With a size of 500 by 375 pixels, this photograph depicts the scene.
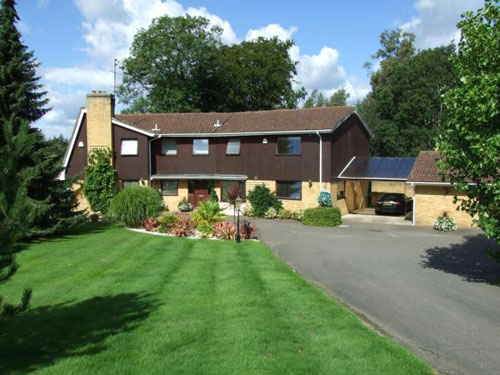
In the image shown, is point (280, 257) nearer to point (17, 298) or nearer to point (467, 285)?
point (467, 285)

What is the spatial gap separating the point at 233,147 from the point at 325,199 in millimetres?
7708

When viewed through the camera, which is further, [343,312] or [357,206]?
[357,206]

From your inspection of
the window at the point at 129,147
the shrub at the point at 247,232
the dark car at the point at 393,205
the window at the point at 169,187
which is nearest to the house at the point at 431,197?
the dark car at the point at 393,205

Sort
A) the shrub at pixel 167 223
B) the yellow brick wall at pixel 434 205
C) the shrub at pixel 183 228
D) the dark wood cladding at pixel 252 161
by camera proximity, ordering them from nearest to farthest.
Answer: the shrub at pixel 183 228, the shrub at pixel 167 223, the yellow brick wall at pixel 434 205, the dark wood cladding at pixel 252 161

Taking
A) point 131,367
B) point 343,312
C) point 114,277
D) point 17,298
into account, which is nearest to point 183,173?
point 114,277

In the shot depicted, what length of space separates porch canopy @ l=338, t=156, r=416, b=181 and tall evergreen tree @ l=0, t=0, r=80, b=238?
16.9 metres

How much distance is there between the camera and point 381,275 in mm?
12320

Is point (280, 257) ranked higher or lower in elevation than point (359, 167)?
lower

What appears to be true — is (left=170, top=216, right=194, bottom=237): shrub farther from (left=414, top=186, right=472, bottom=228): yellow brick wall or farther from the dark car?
the dark car

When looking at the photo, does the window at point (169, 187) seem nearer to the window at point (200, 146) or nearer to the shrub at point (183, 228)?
the window at point (200, 146)

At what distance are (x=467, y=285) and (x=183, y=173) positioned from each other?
22402 millimetres

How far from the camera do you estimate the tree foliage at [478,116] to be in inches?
406

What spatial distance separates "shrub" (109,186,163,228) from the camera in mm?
21188

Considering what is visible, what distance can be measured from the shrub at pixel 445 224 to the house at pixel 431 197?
1.90 feet
